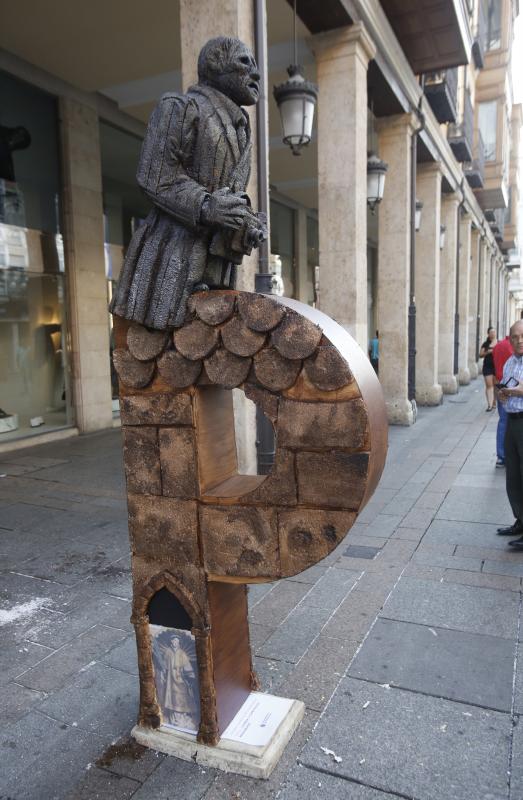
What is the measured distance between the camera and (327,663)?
3188 mm

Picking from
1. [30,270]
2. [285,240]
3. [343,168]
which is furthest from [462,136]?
[30,270]

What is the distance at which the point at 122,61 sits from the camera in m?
9.46

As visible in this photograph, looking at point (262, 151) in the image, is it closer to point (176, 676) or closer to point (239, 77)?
point (239, 77)

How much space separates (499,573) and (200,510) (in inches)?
116

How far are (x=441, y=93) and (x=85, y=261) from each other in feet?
26.5

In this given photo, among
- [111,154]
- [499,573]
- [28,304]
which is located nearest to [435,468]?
[499,573]

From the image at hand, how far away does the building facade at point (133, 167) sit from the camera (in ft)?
26.5

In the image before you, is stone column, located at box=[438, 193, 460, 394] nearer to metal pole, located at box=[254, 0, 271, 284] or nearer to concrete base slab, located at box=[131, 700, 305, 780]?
metal pole, located at box=[254, 0, 271, 284]

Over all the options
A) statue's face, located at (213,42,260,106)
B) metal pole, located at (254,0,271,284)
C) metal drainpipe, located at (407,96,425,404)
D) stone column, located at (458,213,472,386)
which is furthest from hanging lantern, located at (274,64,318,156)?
stone column, located at (458,213,472,386)

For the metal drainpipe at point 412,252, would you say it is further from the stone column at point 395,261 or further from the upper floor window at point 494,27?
the upper floor window at point 494,27

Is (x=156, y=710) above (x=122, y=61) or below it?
below

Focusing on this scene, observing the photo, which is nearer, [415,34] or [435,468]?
[435,468]

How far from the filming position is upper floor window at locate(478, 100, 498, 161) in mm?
21500

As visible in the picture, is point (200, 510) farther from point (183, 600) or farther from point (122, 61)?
point (122, 61)
